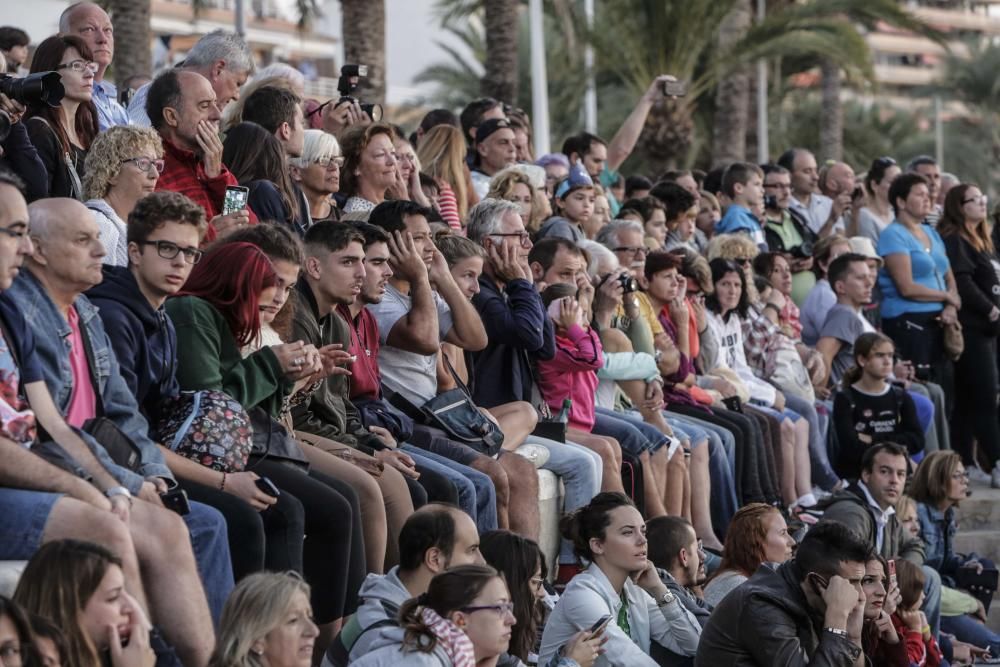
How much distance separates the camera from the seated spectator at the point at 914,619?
9.27 m

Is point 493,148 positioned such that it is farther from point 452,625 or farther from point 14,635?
point 14,635

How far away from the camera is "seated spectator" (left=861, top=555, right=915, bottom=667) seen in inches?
322

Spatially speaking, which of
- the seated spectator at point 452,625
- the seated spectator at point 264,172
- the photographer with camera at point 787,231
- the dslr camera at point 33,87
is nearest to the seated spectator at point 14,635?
the seated spectator at point 452,625

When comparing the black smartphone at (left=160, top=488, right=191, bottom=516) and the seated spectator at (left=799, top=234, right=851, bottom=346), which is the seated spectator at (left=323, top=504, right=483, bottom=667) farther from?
the seated spectator at (left=799, top=234, right=851, bottom=346)

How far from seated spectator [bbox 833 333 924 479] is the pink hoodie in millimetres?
3210

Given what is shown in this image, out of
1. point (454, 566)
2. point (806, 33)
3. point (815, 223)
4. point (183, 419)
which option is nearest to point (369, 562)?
point (454, 566)

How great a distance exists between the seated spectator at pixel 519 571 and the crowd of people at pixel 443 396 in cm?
1

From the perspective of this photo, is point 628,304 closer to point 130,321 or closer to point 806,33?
point 130,321

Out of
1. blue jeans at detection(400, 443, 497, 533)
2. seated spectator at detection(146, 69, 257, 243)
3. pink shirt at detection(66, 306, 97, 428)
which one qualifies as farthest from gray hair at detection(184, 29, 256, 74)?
pink shirt at detection(66, 306, 97, 428)

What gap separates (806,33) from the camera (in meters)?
22.9

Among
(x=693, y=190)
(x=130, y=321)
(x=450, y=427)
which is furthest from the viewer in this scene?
(x=693, y=190)

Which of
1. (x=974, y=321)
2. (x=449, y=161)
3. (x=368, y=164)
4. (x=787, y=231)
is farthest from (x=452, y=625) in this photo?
(x=787, y=231)

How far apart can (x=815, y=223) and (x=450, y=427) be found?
767 cm

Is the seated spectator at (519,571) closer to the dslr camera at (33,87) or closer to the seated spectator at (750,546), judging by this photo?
the seated spectator at (750,546)
